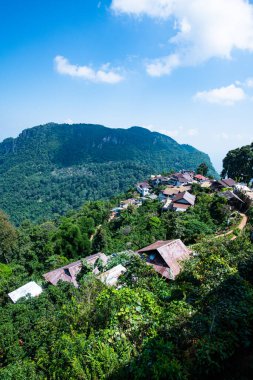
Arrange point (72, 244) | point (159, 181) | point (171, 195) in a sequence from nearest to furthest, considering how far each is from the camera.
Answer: point (72, 244)
point (171, 195)
point (159, 181)

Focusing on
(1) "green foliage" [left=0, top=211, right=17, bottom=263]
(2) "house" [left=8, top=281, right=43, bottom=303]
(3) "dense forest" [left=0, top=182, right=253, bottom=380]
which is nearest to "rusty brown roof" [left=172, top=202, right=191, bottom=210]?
(3) "dense forest" [left=0, top=182, right=253, bottom=380]

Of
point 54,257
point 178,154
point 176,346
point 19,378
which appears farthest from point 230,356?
point 178,154

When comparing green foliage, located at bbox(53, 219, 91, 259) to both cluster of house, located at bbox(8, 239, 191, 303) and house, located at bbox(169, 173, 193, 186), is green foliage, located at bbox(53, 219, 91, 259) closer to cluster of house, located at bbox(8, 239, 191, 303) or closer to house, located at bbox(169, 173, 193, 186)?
cluster of house, located at bbox(8, 239, 191, 303)

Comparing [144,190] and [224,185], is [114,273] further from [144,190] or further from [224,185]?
[144,190]

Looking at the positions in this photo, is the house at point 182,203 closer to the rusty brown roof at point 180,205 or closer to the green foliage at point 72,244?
the rusty brown roof at point 180,205

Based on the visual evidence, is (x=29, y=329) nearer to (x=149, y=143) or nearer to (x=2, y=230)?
(x=2, y=230)

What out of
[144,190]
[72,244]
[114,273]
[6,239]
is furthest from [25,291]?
[144,190]
